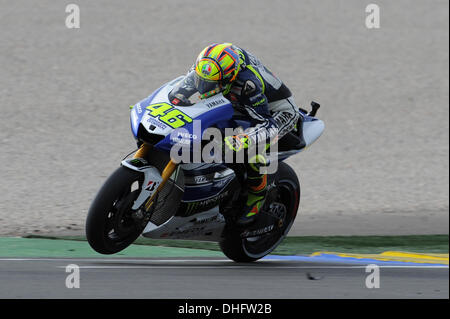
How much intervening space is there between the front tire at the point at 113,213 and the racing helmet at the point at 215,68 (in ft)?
3.07

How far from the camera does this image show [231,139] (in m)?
6.41

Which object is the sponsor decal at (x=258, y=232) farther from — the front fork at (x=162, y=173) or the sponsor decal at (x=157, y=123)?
the sponsor decal at (x=157, y=123)

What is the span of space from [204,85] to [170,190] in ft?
2.76

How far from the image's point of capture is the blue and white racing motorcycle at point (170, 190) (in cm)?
600

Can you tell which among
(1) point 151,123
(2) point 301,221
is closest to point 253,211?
(1) point 151,123

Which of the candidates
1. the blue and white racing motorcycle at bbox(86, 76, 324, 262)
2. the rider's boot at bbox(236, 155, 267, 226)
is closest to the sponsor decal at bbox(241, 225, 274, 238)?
the blue and white racing motorcycle at bbox(86, 76, 324, 262)

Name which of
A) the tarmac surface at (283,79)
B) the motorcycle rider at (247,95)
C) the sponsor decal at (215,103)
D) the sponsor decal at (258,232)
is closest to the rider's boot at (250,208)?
the motorcycle rider at (247,95)

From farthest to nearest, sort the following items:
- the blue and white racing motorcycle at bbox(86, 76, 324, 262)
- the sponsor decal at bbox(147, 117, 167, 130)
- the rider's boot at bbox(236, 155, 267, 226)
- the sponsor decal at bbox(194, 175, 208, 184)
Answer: the rider's boot at bbox(236, 155, 267, 226) → the sponsor decal at bbox(194, 175, 208, 184) → the sponsor decal at bbox(147, 117, 167, 130) → the blue and white racing motorcycle at bbox(86, 76, 324, 262)

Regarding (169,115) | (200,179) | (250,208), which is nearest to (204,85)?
(169,115)

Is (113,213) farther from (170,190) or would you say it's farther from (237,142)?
(237,142)

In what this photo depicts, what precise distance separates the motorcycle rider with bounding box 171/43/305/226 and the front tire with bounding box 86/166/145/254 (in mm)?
793

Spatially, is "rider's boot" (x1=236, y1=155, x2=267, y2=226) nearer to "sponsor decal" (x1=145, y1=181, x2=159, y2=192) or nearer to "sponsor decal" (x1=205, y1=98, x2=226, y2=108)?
"sponsor decal" (x1=205, y1=98, x2=226, y2=108)

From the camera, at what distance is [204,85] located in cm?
657

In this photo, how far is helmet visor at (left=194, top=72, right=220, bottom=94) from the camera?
6.56 metres
